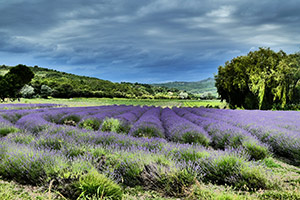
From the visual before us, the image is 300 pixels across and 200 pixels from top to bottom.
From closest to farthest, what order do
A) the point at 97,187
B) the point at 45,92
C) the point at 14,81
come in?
the point at 97,187, the point at 14,81, the point at 45,92

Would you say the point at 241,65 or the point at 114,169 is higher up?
the point at 241,65

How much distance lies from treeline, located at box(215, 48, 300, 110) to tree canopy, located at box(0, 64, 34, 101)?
132ft

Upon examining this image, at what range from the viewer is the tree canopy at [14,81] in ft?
137

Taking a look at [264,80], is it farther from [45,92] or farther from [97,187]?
Result: [45,92]

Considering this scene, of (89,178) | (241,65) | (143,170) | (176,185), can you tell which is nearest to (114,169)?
(143,170)

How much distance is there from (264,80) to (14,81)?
153ft

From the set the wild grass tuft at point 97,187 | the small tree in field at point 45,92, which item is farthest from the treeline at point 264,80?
the small tree in field at point 45,92

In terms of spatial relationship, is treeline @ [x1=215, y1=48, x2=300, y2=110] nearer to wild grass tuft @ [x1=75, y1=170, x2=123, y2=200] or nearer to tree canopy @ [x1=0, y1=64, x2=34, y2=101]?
wild grass tuft @ [x1=75, y1=170, x2=123, y2=200]

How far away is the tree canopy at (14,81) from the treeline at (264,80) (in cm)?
4037

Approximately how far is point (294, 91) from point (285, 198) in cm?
2655

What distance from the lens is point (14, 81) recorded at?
45.4 meters

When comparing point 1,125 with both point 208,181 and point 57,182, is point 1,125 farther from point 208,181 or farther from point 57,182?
point 208,181

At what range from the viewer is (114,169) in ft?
10.8

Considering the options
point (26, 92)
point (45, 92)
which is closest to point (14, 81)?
point (26, 92)
